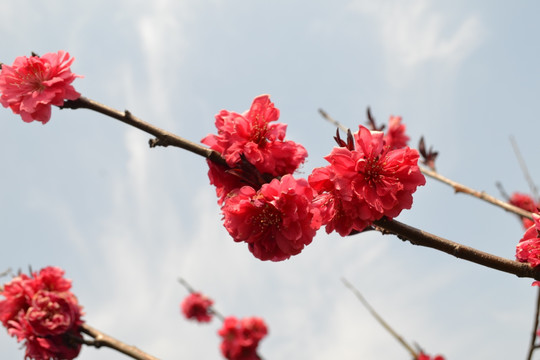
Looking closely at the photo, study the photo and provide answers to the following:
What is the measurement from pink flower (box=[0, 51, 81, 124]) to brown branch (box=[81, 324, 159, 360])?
2004 millimetres

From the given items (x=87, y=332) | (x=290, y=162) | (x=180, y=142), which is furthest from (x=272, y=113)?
(x=87, y=332)

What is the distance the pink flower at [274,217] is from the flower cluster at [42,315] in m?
2.46

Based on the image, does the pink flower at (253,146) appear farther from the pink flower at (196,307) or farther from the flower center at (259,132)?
the pink flower at (196,307)

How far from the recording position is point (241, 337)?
895 centimetres

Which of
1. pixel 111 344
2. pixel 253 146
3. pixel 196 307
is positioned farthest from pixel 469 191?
pixel 196 307

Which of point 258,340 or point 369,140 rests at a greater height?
point 258,340

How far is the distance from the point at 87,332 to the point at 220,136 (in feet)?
8.52

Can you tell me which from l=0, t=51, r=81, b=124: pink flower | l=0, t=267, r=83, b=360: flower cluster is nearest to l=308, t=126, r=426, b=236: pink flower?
l=0, t=51, r=81, b=124: pink flower

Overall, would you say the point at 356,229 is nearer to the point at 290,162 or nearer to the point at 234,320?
the point at 290,162

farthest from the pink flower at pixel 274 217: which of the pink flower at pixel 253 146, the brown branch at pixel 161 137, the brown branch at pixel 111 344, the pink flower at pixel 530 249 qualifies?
the brown branch at pixel 111 344

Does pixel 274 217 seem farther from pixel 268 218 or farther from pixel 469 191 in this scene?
pixel 469 191

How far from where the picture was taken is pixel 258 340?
9.03 m

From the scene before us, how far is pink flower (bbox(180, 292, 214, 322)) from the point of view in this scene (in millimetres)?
11055

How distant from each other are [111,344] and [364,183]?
2.81 meters
